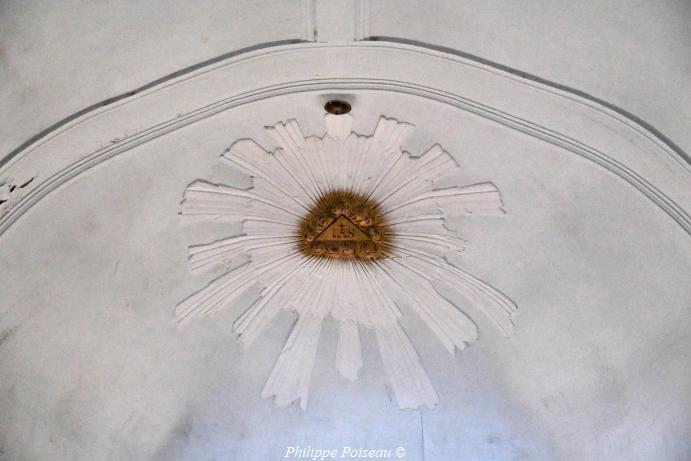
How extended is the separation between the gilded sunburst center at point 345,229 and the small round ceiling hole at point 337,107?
891 millimetres

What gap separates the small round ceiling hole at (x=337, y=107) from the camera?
5070 millimetres

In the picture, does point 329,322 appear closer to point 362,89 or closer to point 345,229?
point 345,229

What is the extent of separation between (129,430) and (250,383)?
1.14 m

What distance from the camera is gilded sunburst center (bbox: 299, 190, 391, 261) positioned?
19.3 feet

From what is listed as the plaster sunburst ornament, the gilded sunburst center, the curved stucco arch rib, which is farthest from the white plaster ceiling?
the gilded sunburst center

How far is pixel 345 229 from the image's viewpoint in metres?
6.07

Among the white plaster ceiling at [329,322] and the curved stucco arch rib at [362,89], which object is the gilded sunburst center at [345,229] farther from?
the curved stucco arch rib at [362,89]

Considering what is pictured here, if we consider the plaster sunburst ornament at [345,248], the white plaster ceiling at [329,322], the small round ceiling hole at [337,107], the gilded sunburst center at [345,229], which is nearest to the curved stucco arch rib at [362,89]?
the white plaster ceiling at [329,322]

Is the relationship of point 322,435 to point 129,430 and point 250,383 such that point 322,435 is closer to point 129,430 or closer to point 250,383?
point 250,383

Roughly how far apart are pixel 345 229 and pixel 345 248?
0.19 metres

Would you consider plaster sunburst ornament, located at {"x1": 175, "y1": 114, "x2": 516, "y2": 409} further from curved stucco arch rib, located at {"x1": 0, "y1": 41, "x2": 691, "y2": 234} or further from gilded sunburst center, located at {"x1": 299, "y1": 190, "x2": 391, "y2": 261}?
curved stucco arch rib, located at {"x1": 0, "y1": 41, "x2": 691, "y2": 234}

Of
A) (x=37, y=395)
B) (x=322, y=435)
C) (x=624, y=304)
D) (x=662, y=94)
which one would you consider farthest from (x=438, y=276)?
(x=37, y=395)

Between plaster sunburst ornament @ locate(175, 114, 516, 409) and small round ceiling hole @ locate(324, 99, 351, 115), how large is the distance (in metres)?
0.07

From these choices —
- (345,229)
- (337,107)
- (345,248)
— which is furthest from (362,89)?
(345,248)
